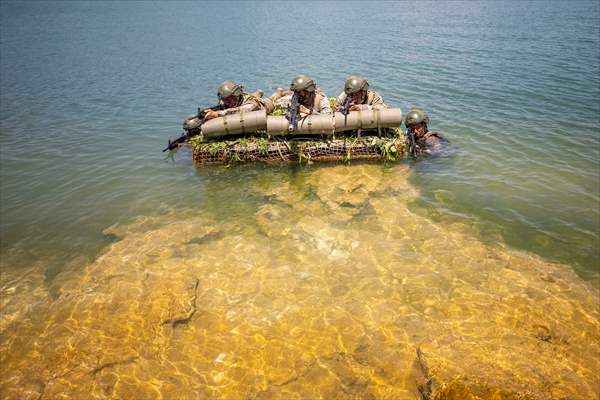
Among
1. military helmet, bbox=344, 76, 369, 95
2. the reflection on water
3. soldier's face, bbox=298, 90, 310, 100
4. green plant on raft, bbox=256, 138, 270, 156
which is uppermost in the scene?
military helmet, bbox=344, 76, 369, 95

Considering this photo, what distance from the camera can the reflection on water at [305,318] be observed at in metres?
6.12

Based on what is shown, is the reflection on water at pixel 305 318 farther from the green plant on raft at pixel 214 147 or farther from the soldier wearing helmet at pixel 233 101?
the soldier wearing helmet at pixel 233 101

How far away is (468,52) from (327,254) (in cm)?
2962

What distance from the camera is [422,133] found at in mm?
14055

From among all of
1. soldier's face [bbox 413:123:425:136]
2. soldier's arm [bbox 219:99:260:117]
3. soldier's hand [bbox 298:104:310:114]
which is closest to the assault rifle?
soldier's arm [bbox 219:99:260:117]

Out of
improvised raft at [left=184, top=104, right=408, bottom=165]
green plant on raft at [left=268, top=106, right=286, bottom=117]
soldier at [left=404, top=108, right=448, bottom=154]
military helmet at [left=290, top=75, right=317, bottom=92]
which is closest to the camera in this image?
military helmet at [left=290, top=75, right=317, bottom=92]

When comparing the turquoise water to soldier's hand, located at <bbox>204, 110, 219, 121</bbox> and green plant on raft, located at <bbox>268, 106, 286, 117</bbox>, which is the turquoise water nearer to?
soldier's hand, located at <bbox>204, 110, 219, 121</bbox>

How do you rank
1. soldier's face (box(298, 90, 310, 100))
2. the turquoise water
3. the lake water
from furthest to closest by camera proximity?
soldier's face (box(298, 90, 310, 100)) → the turquoise water → the lake water

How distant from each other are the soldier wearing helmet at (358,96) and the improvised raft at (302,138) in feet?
2.70

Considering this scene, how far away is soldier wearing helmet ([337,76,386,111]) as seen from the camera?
520 inches

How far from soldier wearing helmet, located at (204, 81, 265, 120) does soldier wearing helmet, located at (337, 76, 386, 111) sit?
3.35 m

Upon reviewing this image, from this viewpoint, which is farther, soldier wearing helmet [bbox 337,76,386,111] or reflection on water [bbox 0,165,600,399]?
soldier wearing helmet [bbox 337,76,386,111]

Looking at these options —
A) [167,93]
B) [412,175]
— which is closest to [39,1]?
[167,93]

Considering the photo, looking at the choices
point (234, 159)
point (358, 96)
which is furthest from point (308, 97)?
point (234, 159)
